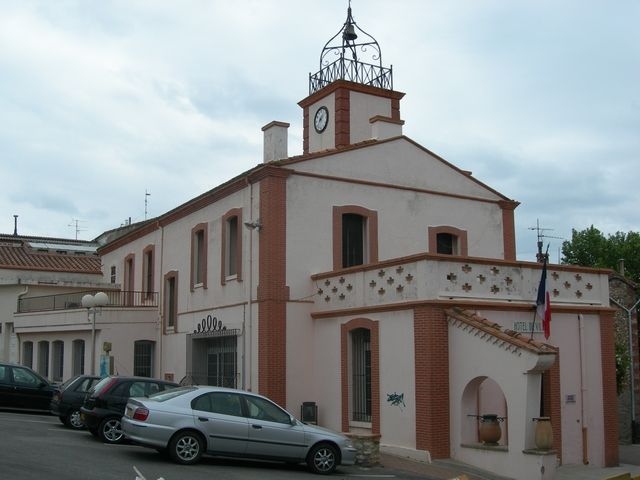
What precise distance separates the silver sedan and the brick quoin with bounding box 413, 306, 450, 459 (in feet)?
8.61

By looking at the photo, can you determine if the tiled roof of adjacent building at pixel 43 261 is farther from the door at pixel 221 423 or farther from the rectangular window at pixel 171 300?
the door at pixel 221 423

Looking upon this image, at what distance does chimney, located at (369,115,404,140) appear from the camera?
24000mm

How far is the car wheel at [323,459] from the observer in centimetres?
1473

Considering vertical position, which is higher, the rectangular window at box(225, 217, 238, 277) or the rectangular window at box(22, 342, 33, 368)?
the rectangular window at box(225, 217, 238, 277)

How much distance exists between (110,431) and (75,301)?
57.5ft

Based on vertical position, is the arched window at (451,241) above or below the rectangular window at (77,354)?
above

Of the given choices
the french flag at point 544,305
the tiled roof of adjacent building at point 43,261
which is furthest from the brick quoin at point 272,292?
the tiled roof of adjacent building at point 43,261

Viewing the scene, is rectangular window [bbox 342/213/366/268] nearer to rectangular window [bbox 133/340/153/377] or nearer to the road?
the road

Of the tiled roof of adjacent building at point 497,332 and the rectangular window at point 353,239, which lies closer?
the tiled roof of adjacent building at point 497,332

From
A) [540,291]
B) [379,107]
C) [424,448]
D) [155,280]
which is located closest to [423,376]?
[424,448]

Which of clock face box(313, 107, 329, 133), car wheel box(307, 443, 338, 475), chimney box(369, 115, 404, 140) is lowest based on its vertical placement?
car wheel box(307, 443, 338, 475)

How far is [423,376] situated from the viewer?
17.5 metres

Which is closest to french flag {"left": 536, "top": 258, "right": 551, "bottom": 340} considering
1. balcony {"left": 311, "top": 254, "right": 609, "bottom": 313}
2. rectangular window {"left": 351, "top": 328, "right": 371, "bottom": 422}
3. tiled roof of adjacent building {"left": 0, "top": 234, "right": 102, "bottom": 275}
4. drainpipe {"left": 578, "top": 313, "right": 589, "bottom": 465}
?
balcony {"left": 311, "top": 254, "right": 609, "bottom": 313}

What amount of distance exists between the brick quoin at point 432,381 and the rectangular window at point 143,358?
13.4 metres
